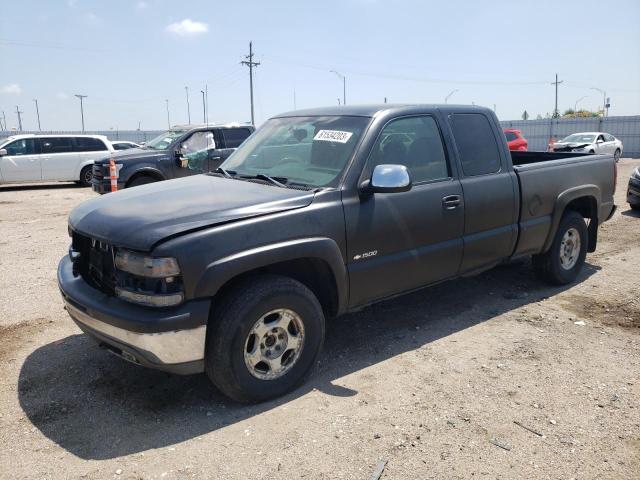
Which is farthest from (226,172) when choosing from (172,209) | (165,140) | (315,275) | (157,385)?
(165,140)

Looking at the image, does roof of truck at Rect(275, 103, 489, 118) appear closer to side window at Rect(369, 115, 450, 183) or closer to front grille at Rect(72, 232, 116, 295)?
side window at Rect(369, 115, 450, 183)

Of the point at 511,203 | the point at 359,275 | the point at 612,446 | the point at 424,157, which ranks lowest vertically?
the point at 612,446

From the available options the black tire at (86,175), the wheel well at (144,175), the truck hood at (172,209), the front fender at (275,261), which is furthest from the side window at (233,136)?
the front fender at (275,261)

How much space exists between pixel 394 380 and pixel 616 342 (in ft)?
6.57

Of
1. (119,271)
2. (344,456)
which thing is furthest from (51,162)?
(344,456)

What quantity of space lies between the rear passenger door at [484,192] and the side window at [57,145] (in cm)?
1546

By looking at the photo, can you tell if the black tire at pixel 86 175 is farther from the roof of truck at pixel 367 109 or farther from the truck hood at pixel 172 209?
the truck hood at pixel 172 209

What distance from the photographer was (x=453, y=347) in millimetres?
4250

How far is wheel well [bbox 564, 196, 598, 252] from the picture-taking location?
5840 millimetres

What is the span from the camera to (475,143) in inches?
185

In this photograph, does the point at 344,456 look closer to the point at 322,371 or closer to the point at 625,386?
the point at 322,371

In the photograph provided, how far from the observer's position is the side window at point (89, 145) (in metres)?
17.1

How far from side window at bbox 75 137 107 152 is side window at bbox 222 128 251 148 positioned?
278 inches

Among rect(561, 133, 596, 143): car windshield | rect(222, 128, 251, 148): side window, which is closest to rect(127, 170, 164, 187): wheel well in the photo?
rect(222, 128, 251, 148): side window
